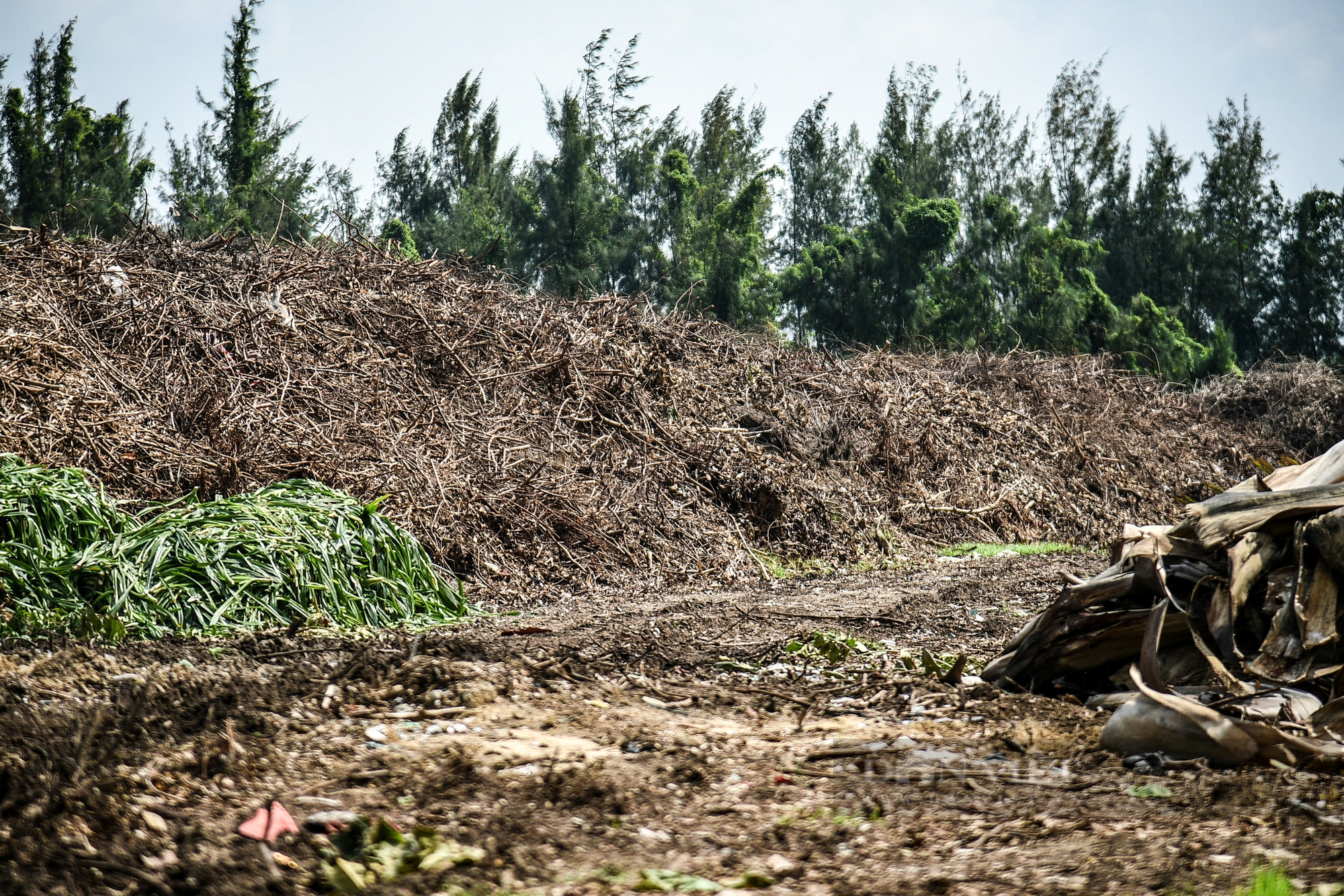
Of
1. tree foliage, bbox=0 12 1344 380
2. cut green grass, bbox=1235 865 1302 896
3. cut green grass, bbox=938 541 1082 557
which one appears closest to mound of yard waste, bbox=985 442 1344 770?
cut green grass, bbox=1235 865 1302 896

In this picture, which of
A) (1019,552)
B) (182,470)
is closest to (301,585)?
(182,470)

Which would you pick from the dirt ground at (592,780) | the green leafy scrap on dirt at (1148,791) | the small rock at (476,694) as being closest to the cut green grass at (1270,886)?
the dirt ground at (592,780)

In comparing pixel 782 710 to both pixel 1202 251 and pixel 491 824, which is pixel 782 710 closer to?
pixel 491 824

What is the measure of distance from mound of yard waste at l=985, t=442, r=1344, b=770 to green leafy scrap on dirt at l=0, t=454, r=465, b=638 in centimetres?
309

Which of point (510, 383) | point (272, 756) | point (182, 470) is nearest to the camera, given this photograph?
point (272, 756)

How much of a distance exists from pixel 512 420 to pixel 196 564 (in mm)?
3720

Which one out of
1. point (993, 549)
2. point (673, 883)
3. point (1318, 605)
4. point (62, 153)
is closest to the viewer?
point (673, 883)

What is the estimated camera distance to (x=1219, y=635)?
2645 mm

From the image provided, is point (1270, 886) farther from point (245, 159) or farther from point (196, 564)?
point (245, 159)

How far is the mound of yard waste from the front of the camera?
216cm

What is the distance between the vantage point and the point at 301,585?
14.3 ft

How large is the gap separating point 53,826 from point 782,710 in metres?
1.87

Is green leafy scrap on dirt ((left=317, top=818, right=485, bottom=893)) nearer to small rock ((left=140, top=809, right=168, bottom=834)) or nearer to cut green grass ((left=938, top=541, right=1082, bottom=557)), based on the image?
small rock ((left=140, top=809, right=168, bottom=834))

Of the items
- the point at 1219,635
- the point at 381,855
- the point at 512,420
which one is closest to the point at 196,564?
the point at 381,855
